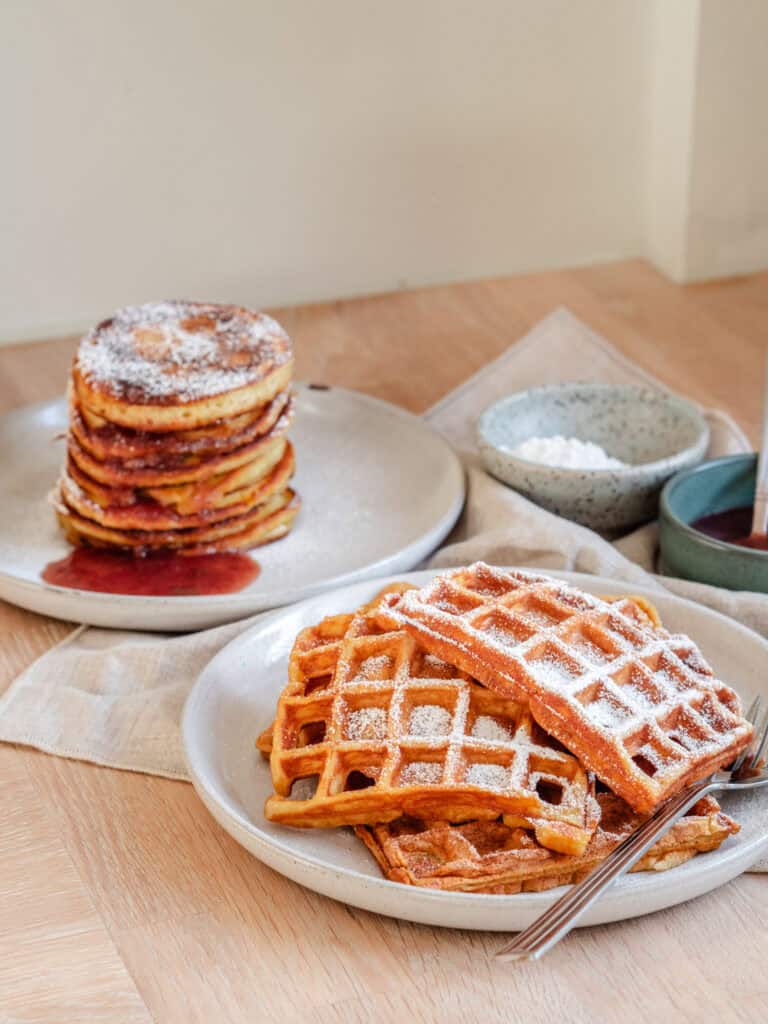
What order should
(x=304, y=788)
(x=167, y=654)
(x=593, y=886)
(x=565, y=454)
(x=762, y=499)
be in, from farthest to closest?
1. (x=565, y=454)
2. (x=762, y=499)
3. (x=167, y=654)
4. (x=304, y=788)
5. (x=593, y=886)

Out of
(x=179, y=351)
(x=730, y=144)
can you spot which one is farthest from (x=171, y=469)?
(x=730, y=144)

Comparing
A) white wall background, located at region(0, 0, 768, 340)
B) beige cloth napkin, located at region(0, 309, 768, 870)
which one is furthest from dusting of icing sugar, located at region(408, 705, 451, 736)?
white wall background, located at region(0, 0, 768, 340)

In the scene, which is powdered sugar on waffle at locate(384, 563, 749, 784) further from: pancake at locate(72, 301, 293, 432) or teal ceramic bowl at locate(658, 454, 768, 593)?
pancake at locate(72, 301, 293, 432)

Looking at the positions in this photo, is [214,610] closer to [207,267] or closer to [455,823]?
[455,823]

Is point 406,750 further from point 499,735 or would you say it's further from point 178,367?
point 178,367

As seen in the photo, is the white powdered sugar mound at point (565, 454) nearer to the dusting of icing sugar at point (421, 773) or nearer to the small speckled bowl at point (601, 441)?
the small speckled bowl at point (601, 441)
